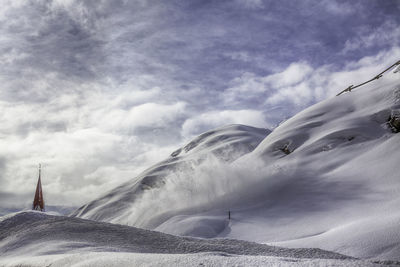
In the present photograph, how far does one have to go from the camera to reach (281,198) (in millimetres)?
11336

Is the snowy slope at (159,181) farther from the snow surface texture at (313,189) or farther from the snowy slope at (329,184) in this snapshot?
the snowy slope at (329,184)

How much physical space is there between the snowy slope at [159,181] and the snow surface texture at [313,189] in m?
0.63

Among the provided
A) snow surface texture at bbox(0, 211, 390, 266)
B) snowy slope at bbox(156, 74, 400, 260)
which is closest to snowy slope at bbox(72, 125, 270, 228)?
snowy slope at bbox(156, 74, 400, 260)

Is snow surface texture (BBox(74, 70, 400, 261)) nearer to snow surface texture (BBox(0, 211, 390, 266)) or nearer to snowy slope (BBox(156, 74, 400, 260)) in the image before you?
snowy slope (BBox(156, 74, 400, 260))

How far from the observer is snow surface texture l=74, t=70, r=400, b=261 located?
7.07 m

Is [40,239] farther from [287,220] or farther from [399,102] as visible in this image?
[399,102]

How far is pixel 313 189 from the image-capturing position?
11.2 metres

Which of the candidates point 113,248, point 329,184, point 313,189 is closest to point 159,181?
point 313,189

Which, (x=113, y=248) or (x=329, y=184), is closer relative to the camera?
(x=113, y=248)

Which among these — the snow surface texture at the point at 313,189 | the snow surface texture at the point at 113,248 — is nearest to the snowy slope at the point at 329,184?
the snow surface texture at the point at 313,189

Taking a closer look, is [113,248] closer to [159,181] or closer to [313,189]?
[313,189]

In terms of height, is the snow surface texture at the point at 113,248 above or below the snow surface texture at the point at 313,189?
below

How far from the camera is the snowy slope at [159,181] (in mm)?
18652

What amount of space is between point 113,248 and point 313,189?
8.47 metres
